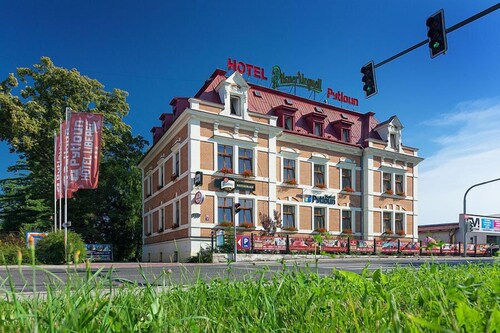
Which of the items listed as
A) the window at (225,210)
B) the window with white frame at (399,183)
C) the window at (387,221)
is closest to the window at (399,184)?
the window with white frame at (399,183)

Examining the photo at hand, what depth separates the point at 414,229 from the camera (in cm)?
3556

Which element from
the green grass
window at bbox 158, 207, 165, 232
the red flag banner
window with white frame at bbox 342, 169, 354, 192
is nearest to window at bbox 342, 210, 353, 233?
window with white frame at bbox 342, 169, 354, 192

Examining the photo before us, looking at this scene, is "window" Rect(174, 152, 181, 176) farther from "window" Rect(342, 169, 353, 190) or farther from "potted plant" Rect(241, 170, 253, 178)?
"window" Rect(342, 169, 353, 190)

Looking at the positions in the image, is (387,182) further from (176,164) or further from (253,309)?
(253,309)

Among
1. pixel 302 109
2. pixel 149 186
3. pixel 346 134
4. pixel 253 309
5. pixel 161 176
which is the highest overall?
pixel 302 109

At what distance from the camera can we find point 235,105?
27.0 metres

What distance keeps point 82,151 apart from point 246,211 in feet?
35.1

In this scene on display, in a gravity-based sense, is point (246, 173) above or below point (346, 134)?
below

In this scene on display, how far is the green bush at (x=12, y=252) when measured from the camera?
1708 millimetres

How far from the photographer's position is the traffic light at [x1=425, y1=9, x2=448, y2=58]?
1058 cm

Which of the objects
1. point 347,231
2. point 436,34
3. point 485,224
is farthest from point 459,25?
point 485,224

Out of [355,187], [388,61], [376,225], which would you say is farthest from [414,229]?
[388,61]

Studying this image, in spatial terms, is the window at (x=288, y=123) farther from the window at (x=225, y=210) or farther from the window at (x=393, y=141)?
the window at (x=393, y=141)

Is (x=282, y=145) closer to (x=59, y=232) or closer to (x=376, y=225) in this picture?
(x=376, y=225)
